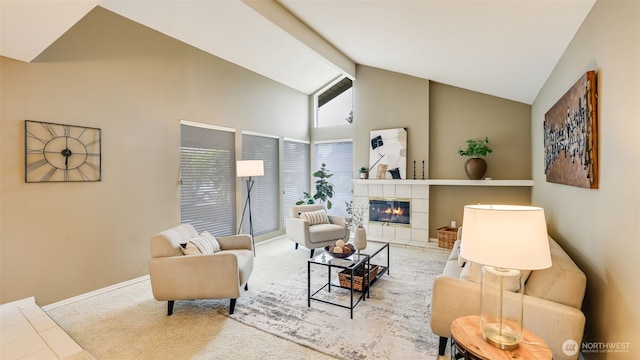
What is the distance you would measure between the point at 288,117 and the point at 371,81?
1.84 meters

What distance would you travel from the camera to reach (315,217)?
494 cm

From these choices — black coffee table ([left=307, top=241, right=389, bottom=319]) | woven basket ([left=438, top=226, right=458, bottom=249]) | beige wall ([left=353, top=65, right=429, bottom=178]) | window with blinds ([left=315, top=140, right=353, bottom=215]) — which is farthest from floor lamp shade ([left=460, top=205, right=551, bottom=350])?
window with blinds ([left=315, top=140, right=353, bottom=215])

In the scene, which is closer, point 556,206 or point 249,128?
point 556,206

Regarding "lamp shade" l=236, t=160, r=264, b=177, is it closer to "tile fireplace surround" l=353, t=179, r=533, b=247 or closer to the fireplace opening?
"tile fireplace surround" l=353, t=179, r=533, b=247

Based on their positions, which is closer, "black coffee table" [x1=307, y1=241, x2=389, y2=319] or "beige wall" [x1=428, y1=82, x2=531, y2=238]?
"black coffee table" [x1=307, y1=241, x2=389, y2=319]

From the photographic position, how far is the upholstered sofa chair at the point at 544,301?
171 cm

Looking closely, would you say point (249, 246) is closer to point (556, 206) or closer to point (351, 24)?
point (351, 24)

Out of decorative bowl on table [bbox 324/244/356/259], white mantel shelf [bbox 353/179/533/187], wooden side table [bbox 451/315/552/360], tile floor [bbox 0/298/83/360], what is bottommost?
tile floor [bbox 0/298/83/360]

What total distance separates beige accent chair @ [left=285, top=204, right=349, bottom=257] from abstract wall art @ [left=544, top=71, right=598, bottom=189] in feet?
9.37

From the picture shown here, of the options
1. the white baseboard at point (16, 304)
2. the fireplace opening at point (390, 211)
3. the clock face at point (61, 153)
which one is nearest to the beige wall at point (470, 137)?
the fireplace opening at point (390, 211)

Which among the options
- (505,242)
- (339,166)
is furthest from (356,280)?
(339,166)

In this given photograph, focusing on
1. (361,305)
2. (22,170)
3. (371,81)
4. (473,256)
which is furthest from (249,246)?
(371,81)

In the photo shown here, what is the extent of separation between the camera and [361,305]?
2.95m

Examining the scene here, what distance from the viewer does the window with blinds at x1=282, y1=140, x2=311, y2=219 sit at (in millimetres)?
6109
